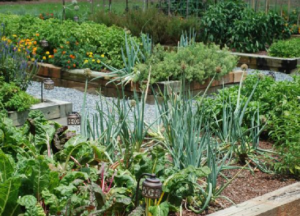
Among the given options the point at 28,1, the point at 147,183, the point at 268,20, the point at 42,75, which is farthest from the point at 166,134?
the point at 28,1

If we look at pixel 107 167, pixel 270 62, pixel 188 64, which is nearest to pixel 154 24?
pixel 270 62

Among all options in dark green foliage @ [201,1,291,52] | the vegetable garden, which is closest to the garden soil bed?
the vegetable garden

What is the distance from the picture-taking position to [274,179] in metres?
4.58

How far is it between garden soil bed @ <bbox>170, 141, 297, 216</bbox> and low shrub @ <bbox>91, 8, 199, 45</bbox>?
24.2ft

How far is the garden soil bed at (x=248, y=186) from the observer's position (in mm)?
4032

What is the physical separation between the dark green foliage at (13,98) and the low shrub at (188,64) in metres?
2.03

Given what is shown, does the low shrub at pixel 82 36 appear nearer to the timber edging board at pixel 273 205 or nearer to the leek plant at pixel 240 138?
the leek plant at pixel 240 138

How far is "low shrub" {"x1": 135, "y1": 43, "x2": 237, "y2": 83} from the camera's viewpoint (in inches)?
307

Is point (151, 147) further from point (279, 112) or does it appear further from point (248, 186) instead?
point (279, 112)

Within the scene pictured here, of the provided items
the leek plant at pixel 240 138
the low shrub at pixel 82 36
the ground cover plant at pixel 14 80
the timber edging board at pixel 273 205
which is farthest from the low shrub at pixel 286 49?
the timber edging board at pixel 273 205

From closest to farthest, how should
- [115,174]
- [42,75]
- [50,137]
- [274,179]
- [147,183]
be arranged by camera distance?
1. [147,183]
2. [115,174]
3. [50,137]
4. [274,179]
5. [42,75]

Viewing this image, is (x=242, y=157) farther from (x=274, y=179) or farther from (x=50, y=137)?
(x=50, y=137)

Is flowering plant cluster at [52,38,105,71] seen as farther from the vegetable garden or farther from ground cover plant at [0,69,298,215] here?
ground cover plant at [0,69,298,215]

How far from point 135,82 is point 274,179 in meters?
3.58
